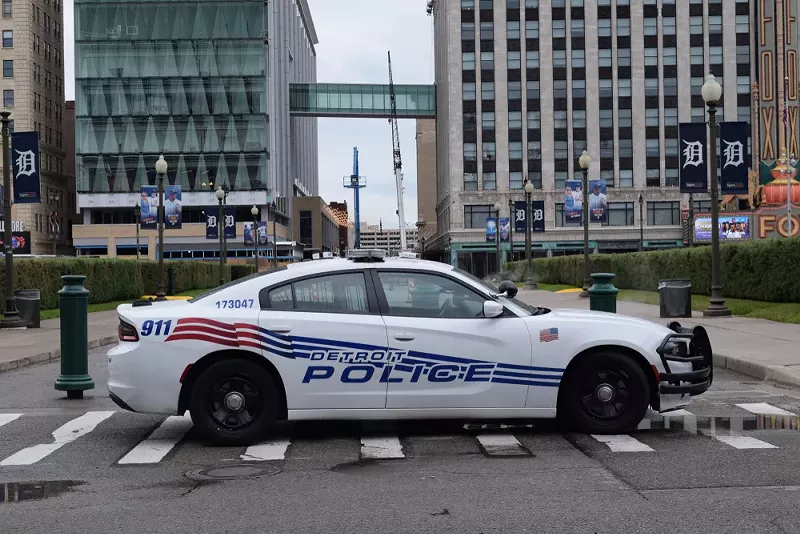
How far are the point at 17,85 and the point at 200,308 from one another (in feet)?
340

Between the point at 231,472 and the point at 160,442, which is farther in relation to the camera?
the point at 160,442

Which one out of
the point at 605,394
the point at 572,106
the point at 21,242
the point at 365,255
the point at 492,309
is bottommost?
the point at 605,394

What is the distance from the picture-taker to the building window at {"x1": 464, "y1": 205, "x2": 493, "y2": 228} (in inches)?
3797

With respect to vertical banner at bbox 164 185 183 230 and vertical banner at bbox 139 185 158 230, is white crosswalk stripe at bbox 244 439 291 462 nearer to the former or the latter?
vertical banner at bbox 139 185 158 230

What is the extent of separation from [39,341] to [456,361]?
42.7 ft

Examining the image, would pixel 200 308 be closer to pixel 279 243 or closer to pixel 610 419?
pixel 610 419

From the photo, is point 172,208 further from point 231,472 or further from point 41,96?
point 41,96

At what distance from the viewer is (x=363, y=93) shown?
357 feet

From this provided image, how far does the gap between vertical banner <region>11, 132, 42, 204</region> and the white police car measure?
57.5ft

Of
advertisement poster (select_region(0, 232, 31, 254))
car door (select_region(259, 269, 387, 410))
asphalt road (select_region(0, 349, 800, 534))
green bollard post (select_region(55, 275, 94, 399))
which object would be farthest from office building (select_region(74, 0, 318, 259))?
car door (select_region(259, 269, 387, 410))

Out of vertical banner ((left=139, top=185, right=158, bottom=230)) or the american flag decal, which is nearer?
the american flag decal

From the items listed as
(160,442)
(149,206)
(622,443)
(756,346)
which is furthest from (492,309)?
(149,206)

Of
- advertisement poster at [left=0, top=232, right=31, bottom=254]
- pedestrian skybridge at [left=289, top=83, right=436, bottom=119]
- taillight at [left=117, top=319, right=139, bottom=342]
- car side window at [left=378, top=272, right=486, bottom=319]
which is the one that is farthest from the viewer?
pedestrian skybridge at [left=289, top=83, right=436, bottom=119]

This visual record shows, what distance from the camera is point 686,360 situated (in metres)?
8.00
